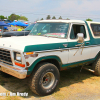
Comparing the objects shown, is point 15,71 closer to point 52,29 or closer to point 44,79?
point 44,79

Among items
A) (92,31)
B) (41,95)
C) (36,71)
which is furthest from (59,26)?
(41,95)

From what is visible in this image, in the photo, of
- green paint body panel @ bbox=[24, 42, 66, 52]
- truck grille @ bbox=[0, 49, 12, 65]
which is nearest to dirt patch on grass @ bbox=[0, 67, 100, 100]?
truck grille @ bbox=[0, 49, 12, 65]

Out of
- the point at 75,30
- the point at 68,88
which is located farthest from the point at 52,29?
the point at 68,88

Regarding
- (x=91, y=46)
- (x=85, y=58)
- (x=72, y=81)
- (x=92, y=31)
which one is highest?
(x=92, y=31)

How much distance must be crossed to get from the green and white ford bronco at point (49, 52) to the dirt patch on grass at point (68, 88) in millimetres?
292

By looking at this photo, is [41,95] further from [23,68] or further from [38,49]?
[38,49]

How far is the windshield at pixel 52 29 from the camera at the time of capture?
180 inches

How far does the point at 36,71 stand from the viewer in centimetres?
369

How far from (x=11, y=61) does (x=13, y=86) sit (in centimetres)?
108

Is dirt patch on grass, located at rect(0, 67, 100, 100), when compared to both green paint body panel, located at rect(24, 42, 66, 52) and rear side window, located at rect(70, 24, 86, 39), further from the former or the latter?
rear side window, located at rect(70, 24, 86, 39)

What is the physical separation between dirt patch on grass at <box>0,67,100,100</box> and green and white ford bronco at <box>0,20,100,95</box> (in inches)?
11.5

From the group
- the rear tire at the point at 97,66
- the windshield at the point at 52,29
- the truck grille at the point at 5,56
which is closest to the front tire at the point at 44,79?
the truck grille at the point at 5,56

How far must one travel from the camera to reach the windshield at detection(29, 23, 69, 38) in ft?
15.0

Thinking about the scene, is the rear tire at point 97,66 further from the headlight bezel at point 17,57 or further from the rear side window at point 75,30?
the headlight bezel at point 17,57
